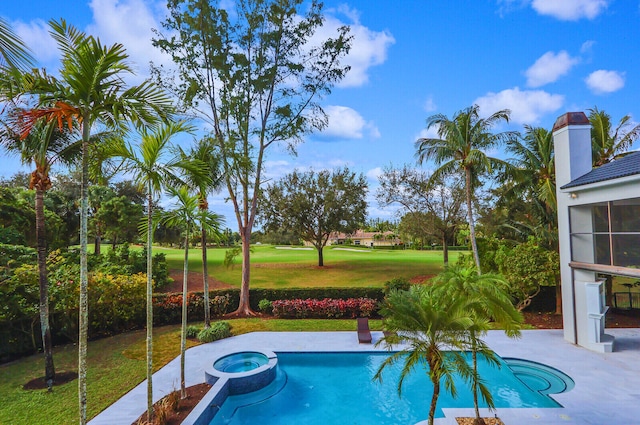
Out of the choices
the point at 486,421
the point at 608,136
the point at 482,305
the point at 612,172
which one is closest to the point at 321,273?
the point at 612,172

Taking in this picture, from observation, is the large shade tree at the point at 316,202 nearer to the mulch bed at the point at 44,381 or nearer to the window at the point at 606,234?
the window at the point at 606,234

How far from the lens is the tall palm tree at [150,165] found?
6312mm

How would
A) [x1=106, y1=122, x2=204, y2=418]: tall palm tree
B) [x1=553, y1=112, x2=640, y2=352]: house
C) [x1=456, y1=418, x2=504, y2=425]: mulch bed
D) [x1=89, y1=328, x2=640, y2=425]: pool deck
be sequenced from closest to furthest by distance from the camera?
[x1=106, y1=122, x2=204, y2=418]: tall palm tree → [x1=456, y1=418, x2=504, y2=425]: mulch bed → [x1=89, y1=328, x2=640, y2=425]: pool deck → [x1=553, y1=112, x2=640, y2=352]: house

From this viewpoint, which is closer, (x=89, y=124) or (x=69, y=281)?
(x=89, y=124)

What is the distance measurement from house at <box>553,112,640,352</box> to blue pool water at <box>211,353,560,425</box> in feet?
12.5

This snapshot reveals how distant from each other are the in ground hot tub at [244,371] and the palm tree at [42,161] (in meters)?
4.30

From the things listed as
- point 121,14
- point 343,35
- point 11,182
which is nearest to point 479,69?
point 343,35

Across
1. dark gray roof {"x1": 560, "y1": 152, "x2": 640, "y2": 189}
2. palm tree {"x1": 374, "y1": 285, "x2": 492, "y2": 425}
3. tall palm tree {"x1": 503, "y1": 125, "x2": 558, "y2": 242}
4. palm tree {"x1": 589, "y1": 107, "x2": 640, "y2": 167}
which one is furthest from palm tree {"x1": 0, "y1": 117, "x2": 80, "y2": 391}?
palm tree {"x1": 589, "y1": 107, "x2": 640, "y2": 167}

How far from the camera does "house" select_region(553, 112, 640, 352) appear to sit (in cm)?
1033

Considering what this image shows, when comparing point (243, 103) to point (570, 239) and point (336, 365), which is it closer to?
point (336, 365)

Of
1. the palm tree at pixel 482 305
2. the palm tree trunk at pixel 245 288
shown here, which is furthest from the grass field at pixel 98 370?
the palm tree at pixel 482 305

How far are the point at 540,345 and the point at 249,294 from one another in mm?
13234

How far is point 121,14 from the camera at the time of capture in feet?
27.9

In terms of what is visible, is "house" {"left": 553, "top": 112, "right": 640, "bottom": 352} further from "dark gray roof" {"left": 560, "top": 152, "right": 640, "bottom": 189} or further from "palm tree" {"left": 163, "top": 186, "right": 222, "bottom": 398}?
"palm tree" {"left": 163, "top": 186, "right": 222, "bottom": 398}
